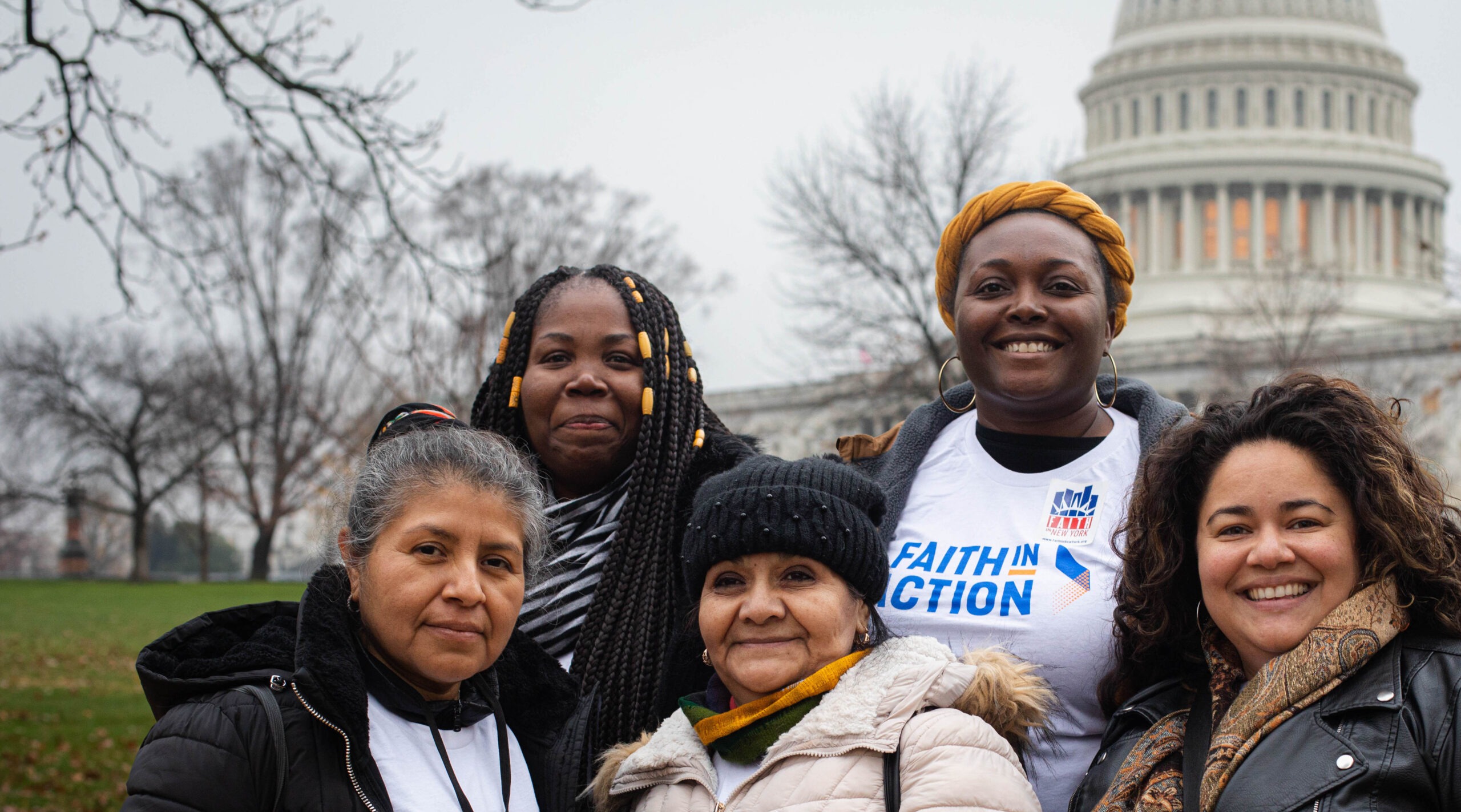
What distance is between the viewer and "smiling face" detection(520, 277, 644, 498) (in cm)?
392

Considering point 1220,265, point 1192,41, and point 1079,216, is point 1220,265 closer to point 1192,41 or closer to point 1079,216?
point 1192,41

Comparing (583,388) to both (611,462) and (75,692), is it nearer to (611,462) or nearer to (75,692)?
(611,462)

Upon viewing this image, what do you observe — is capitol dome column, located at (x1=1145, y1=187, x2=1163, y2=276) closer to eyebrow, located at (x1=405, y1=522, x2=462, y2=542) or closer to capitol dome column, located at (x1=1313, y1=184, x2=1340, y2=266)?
capitol dome column, located at (x1=1313, y1=184, x2=1340, y2=266)

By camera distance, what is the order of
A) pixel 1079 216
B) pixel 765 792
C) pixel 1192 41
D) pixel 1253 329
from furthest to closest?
pixel 1192 41
pixel 1253 329
pixel 1079 216
pixel 765 792

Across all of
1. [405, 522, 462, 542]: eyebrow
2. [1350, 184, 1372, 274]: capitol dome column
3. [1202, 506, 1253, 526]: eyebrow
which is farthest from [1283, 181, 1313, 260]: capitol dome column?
[405, 522, 462, 542]: eyebrow

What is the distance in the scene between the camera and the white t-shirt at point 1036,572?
11.4 ft

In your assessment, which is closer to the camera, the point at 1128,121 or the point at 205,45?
the point at 205,45

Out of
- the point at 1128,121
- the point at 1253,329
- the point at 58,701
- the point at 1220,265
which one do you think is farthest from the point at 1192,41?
the point at 58,701

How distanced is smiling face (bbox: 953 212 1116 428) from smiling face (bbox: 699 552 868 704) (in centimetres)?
105

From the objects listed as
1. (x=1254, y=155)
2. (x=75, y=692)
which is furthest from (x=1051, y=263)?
(x=1254, y=155)

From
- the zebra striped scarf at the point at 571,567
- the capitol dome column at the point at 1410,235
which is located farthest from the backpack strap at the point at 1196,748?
the capitol dome column at the point at 1410,235

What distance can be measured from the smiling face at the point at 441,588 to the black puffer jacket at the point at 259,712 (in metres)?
0.09

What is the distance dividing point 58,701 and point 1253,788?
14.2 m

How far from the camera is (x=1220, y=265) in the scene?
219 feet
